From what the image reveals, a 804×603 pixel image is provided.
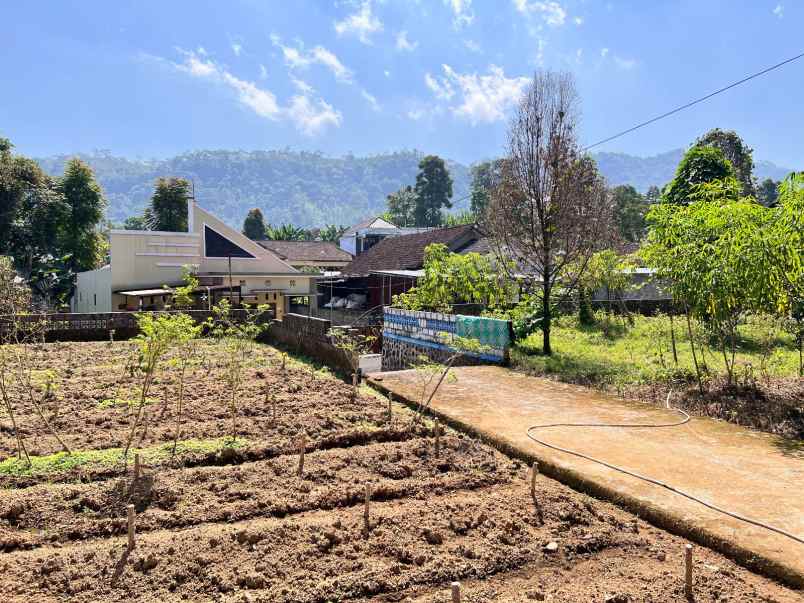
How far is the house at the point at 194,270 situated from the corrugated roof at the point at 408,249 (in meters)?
4.35

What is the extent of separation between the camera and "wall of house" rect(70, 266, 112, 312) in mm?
21545

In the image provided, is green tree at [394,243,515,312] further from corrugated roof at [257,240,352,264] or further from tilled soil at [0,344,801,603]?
corrugated roof at [257,240,352,264]


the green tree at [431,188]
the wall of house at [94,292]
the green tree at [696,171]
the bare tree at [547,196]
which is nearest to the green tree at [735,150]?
the green tree at [696,171]

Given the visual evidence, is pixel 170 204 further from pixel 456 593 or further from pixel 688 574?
pixel 688 574

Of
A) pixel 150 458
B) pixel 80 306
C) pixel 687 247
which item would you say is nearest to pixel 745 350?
pixel 687 247

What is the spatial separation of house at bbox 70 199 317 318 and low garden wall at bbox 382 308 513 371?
782 cm

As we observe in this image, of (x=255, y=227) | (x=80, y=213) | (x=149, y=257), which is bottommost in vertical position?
(x=149, y=257)

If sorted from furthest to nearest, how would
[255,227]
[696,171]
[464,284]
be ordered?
[255,227] → [696,171] → [464,284]

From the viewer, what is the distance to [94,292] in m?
23.3

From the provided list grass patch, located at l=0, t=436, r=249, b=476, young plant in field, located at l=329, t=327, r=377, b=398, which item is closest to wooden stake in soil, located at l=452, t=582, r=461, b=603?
grass patch, located at l=0, t=436, r=249, b=476

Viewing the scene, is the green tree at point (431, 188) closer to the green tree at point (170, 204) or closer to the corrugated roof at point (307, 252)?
the corrugated roof at point (307, 252)

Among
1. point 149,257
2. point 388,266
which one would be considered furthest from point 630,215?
point 149,257

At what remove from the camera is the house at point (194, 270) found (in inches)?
841

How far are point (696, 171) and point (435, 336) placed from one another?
11.1 meters
